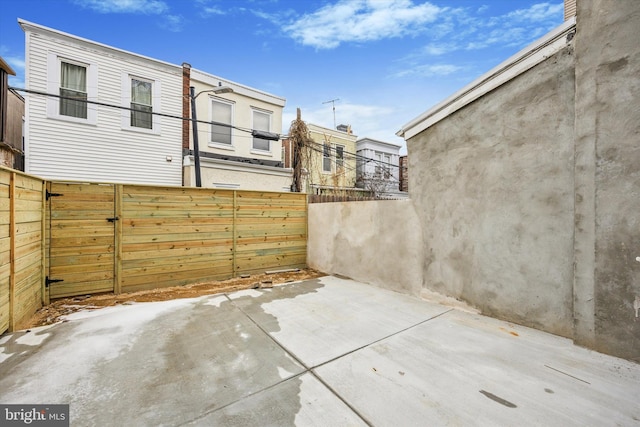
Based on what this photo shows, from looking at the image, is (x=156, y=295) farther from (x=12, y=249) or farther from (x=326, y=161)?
(x=326, y=161)

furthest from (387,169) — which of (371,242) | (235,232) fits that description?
(235,232)

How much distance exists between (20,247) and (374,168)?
16.5m

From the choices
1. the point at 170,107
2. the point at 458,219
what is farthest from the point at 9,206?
the point at 170,107

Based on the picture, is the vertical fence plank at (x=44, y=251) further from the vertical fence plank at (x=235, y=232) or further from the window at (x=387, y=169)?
the window at (x=387, y=169)

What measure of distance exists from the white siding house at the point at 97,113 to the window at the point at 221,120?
115 cm

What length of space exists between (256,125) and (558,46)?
31.9 ft

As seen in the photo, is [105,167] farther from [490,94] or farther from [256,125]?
[490,94]

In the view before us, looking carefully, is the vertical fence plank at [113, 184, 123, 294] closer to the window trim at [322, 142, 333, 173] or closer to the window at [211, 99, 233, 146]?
the window at [211, 99, 233, 146]

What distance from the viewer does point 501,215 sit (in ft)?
10.9

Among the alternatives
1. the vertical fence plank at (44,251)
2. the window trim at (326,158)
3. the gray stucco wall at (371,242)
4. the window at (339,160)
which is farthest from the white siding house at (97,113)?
the window at (339,160)

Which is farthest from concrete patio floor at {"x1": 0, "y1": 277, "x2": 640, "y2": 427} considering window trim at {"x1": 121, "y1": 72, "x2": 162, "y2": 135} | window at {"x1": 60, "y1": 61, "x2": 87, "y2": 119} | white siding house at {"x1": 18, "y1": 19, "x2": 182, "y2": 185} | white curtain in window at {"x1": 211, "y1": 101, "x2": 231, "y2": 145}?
white curtain in window at {"x1": 211, "y1": 101, "x2": 231, "y2": 145}

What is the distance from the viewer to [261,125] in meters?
10.9

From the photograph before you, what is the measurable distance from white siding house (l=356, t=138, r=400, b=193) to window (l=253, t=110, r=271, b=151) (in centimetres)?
750

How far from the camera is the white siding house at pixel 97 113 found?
7090 millimetres
